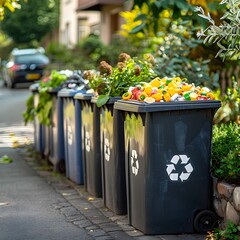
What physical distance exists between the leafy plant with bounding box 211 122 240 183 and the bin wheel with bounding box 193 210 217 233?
12.8 inches

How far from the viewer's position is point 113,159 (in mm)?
7078

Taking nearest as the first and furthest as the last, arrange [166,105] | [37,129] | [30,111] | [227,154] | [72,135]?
1. [166,105]
2. [227,154]
3. [72,135]
4. [37,129]
5. [30,111]

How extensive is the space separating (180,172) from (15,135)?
922 centimetres

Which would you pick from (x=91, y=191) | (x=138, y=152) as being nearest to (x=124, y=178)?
(x=138, y=152)

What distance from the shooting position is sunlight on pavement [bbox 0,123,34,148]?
13816 millimetres

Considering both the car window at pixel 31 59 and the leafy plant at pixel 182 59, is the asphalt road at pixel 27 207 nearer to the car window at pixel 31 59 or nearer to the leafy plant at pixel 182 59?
the leafy plant at pixel 182 59

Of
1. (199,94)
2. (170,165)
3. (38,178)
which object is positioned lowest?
(38,178)

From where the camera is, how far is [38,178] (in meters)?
9.77

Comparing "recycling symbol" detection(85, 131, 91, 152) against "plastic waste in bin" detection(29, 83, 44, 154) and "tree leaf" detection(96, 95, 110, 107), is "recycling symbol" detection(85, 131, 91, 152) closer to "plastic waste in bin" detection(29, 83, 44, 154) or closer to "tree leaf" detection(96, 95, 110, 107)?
"tree leaf" detection(96, 95, 110, 107)

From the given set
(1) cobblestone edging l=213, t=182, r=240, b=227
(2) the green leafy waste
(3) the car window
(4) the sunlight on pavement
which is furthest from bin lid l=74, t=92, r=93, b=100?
(3) the car window

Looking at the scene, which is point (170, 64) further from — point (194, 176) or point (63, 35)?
point (63, 35)

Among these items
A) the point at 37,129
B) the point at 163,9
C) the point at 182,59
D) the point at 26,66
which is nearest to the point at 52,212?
the point at 163,9

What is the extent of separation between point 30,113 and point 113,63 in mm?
7386

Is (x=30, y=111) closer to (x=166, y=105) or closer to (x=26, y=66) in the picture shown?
(x=166, y=105)
